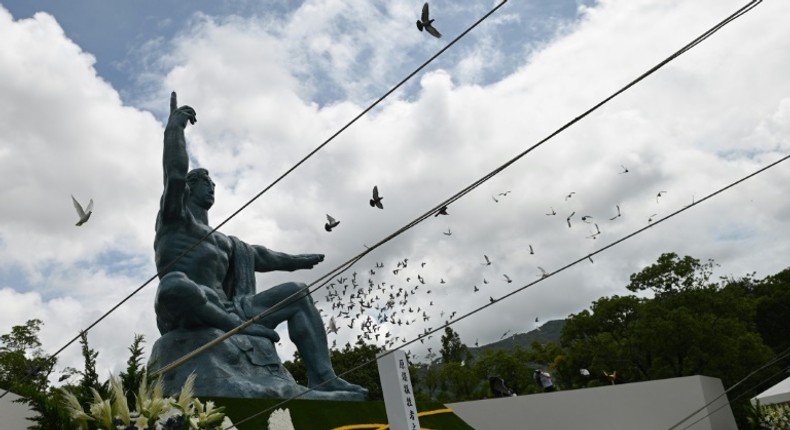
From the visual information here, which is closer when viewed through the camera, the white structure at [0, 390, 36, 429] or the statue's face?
the white structure at [0, 390, 36, 429]

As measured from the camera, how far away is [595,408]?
9.95 metres

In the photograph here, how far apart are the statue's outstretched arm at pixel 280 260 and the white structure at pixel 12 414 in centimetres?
457

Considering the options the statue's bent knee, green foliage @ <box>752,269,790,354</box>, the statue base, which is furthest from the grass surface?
green foliage @ <box>752,269,790,354</box>

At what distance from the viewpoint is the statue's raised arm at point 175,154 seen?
6.73 meters

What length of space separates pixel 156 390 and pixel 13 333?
19.4 meters

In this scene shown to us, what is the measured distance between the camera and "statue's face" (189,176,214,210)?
7.97 m

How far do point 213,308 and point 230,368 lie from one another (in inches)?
23.2

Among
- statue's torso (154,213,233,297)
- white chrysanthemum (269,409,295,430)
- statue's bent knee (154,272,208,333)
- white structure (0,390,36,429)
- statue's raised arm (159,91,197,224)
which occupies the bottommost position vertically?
white chrysanthemum (269,409,295,430)

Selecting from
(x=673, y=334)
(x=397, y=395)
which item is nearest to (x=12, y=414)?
(x=397, y=395)

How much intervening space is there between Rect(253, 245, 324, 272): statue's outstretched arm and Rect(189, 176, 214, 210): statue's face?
2.68 ft

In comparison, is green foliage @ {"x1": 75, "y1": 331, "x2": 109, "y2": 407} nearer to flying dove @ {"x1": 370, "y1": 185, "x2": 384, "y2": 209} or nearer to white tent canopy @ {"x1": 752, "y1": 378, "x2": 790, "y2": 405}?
flying dove @ {"x1": 370, "y1": 185, "x2": 384, "y2": 209}

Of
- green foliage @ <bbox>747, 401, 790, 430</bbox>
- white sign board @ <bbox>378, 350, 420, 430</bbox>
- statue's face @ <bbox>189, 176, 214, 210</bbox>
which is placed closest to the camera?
white sign board @ <bbox>378, 350, 420, 430</bbox>

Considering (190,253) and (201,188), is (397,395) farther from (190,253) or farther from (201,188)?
(201,188)

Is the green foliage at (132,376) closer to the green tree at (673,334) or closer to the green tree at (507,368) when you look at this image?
the green tree at (673,334)
